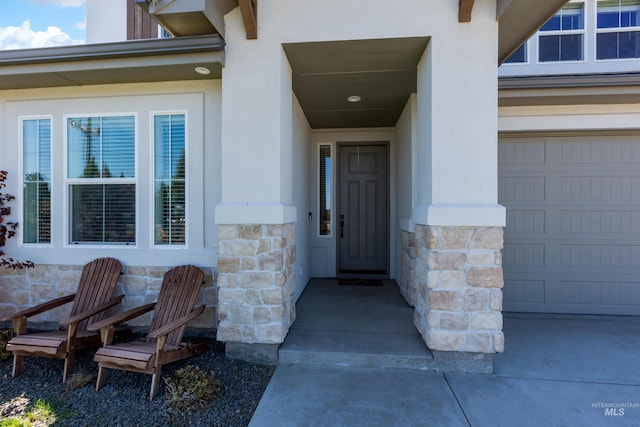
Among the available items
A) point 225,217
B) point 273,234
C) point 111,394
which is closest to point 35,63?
point 225,217

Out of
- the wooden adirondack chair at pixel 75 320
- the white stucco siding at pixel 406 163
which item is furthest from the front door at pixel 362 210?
the wooden adirondack chair at pixel 75 320

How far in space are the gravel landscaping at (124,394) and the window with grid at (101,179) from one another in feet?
4.32

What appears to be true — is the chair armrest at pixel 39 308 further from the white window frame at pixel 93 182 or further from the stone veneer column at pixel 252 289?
the stone veneer column at pixel 252 289

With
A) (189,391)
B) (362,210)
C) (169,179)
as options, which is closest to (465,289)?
(189,391)

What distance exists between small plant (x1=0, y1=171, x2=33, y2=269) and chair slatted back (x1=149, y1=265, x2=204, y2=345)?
176cm

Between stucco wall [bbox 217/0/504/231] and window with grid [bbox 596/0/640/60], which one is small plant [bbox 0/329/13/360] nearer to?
stucco wall [bbox 217/0/504/231]

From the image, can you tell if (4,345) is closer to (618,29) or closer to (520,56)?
(520,56)

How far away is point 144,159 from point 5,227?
1791mm

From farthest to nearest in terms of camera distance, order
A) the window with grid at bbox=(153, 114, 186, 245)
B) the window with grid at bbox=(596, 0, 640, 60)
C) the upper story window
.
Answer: the upper story window → the window with grid at bbox=(596, 0, 640, 60) → the window with grid at bbox=(153, 114, 186, 245)

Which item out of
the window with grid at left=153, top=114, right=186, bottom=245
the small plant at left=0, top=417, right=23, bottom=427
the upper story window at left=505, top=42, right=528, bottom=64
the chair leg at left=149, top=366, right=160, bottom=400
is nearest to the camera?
the small plant at left=0, top=417, right=23, bottom=427

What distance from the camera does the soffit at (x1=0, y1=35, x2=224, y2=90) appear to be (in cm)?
271

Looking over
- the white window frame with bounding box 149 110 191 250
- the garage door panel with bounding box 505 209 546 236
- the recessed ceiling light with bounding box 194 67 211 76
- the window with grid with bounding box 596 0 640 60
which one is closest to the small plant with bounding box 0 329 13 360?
the white window frame with bounding box 149 110 191 250

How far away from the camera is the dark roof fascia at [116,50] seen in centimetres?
267

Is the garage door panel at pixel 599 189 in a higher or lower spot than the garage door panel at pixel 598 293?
higher
